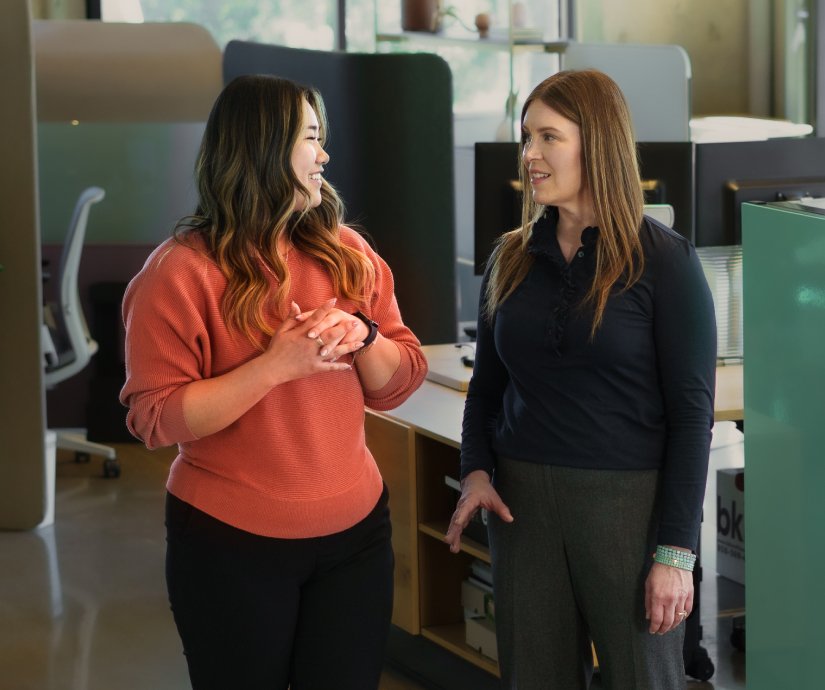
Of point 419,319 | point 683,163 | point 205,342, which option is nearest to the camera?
point 205,342

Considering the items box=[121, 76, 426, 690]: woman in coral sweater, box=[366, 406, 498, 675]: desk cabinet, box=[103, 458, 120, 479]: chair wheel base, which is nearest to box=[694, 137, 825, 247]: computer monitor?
box=[366, 406, 498, 675]: desk cabinet

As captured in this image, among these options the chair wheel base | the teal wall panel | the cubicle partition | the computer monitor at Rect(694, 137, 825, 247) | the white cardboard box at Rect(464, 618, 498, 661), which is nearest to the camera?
the white cardboard box at Rect(464, 618, 498, 661)

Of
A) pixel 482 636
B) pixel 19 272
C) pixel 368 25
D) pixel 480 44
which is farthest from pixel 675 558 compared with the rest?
pixel 368 25

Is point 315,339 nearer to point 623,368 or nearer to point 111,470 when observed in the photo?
point 623,368

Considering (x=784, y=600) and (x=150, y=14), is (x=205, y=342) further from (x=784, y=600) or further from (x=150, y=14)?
(x=150, y=14)

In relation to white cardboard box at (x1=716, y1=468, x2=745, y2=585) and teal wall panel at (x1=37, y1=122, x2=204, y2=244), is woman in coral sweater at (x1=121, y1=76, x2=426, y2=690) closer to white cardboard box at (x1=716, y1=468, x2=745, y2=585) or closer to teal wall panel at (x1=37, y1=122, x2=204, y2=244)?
white cardboard box at (x1=716, y1=468, x2=745, y2=585)

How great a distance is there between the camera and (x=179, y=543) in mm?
1788

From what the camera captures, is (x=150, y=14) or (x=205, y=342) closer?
(x=205, y=342)

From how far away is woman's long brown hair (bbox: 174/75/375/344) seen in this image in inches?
68.6

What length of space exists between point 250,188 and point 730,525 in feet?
8.43

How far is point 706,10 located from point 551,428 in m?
6.51

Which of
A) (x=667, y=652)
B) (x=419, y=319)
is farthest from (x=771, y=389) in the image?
(x=419, y=319)

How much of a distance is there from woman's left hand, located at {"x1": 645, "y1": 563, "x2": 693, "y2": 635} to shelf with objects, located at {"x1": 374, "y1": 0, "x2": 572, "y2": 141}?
444 cm

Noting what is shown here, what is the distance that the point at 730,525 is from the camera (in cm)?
388
